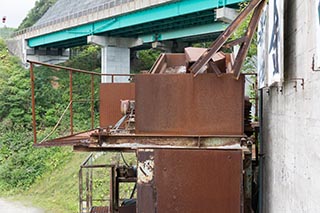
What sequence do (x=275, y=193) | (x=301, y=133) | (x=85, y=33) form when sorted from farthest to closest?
(x=85, y=33) < (x=275, y=193) < (x=301, y=133)

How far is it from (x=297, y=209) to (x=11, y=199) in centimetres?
1901

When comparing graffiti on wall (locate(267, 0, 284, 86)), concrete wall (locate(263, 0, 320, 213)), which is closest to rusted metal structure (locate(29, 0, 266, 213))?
concrete wall (locate(263, 0, 320, 213))

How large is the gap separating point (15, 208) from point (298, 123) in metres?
17.0

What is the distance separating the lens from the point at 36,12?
55.9 metres

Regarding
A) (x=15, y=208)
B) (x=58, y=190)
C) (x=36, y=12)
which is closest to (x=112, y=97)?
(x=15, y=208)

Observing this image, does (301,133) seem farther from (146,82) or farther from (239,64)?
(146,82)

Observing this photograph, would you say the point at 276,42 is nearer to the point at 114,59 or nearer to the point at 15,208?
the point at 15,208

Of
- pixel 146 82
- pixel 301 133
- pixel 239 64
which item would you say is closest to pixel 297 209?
pixel 301 133

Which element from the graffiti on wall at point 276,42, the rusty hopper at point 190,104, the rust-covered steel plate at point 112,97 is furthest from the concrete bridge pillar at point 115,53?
the graffiti on wall at point 276,42

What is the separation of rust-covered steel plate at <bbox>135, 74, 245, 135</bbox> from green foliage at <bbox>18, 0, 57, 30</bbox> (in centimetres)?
5338

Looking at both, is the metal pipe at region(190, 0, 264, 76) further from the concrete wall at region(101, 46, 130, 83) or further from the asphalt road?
the concrete wall at region(101, 46, 130, 83)

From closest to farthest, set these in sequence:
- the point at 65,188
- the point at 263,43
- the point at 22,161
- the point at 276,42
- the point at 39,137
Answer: the point at 276,42 < the point at 263,43 < the point at 65,188 < the point at 22,161 < the point at 39,137

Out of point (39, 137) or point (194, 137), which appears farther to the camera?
point (39, 137)

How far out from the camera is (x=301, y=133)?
3627 millimetres
